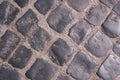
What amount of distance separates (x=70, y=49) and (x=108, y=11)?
1.55 ft

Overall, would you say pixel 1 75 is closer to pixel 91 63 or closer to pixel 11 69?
pixel 11 69

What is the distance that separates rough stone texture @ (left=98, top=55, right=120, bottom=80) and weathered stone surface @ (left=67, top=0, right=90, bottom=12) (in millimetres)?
503

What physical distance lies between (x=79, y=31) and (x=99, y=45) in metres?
0.21

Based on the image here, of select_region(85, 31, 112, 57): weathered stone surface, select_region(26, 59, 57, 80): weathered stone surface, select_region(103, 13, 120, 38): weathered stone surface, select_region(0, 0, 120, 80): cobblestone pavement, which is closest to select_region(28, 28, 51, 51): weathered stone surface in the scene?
select_region(0, 0, 120, 80): cobblestone pavement

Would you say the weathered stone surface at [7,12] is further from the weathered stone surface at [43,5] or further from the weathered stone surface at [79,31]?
the weathered stone surface at [79,31]

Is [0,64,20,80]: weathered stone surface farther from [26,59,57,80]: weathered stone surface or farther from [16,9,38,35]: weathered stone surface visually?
[16,9,38,35]: weathered stone surface

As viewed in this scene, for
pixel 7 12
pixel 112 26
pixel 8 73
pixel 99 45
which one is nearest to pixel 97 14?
pixel 112 26

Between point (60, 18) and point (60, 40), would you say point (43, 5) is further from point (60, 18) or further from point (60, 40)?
point (60, 40)

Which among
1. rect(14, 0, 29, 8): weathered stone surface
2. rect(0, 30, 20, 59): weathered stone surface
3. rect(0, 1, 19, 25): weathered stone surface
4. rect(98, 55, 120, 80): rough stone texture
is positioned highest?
rect(14, 0, 29, 8): weathered stone surface

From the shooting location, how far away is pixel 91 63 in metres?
2.97

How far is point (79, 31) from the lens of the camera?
3.02 metres

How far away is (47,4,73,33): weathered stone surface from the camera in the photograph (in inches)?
119

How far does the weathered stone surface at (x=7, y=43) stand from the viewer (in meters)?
2.99

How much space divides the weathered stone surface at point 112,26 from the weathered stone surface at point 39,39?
496 millimetres
